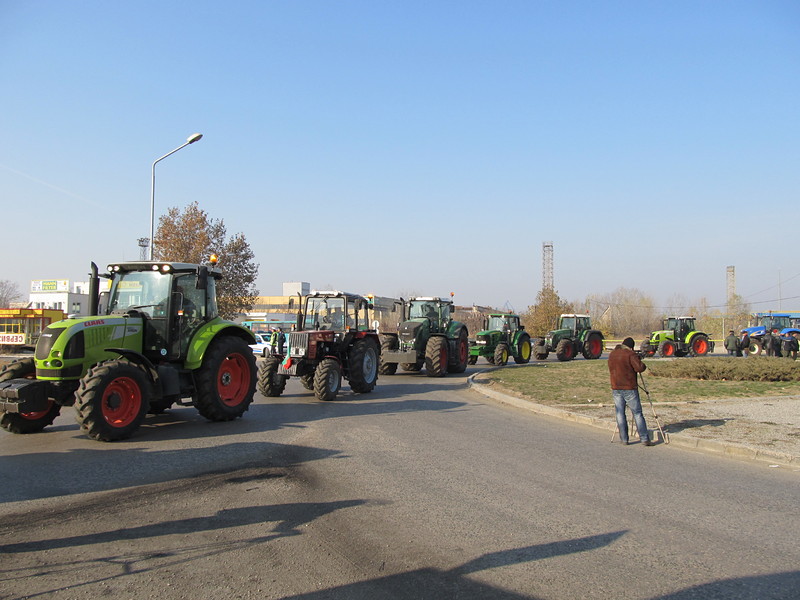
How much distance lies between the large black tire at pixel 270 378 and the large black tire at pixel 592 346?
2142 cm

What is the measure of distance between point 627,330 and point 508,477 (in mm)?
91708

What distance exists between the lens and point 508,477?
278 inches

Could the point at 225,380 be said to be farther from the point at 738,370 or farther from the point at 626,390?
the point at 738,370

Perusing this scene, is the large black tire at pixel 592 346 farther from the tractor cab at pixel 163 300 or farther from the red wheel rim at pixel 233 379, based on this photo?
the tractor cab at pixel 163 300

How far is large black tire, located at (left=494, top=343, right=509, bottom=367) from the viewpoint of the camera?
26984 millimetres

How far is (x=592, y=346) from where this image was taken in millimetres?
32469

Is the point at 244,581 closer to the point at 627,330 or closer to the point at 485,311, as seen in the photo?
the point at 485,311

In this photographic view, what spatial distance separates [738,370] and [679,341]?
64.3 ft

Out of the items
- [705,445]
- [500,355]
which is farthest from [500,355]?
[705,445]

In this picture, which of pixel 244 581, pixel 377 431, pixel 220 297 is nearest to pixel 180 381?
pixel 377 431

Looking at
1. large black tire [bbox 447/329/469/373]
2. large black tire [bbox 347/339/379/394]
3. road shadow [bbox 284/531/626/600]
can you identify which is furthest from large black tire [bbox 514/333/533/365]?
→ road shadow [bbox 284/531/626/600]

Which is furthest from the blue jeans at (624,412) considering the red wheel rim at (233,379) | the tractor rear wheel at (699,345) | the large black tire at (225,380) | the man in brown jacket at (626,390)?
the tractor rear wheel at (699,345)

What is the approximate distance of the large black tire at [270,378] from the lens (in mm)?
14703

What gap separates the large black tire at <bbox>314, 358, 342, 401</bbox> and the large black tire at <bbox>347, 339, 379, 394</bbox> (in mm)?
953
